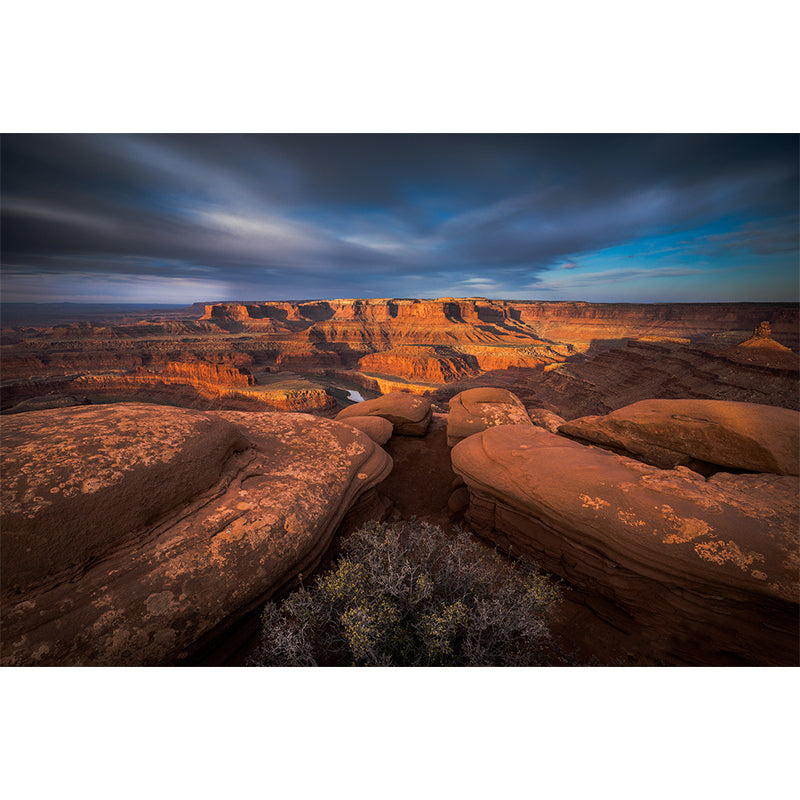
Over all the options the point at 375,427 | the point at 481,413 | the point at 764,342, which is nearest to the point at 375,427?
the point at 375,427

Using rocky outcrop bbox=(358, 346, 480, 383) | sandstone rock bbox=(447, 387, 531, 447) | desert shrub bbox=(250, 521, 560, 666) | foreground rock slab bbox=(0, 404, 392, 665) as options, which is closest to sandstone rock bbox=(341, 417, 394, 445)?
sandstone rock bbox=(447, 387, 531, 447)

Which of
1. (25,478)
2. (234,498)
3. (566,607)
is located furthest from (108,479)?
(566,607)

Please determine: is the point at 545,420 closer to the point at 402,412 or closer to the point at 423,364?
the point at 402,412

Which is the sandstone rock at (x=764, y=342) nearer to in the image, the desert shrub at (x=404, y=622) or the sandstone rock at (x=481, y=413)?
the sandstone rock at (x=481, y=413)

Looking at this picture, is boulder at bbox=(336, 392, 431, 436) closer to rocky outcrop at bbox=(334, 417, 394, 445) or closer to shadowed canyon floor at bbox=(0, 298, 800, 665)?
rocky outcrop at bbox=(334, 417, 394, 445)

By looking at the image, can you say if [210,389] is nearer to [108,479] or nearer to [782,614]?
[108,479]

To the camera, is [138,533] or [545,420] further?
[545,420]

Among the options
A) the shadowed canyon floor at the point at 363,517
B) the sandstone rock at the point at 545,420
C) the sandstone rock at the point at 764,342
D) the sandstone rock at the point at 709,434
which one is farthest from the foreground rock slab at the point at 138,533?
the sandstone rock at the point at 764,342
